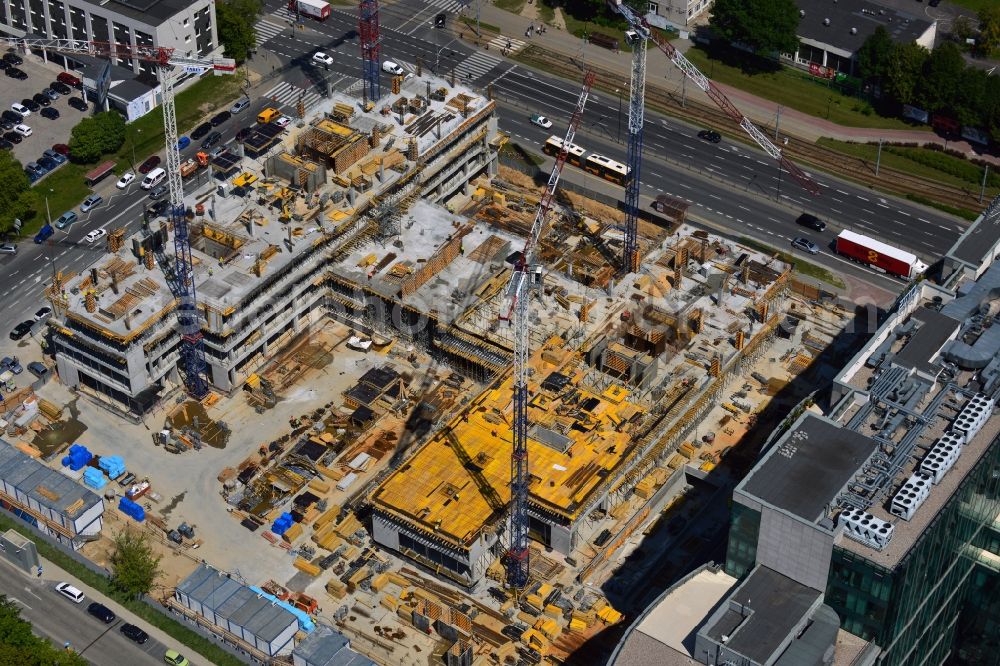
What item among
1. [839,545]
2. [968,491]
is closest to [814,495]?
[839,545]

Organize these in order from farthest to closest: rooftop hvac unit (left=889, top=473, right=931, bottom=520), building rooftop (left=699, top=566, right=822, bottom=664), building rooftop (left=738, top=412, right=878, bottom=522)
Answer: building rooftop (left=738, top=412, right=878, bottom=522)
rooftop hvac unit (left=889, top=473, right=931, bottom=520)
building rooftop (left=699, top=566, right=822, bottom=664)

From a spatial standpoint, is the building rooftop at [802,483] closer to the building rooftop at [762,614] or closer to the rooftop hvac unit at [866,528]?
the rooftop hvac unit at [866,528]

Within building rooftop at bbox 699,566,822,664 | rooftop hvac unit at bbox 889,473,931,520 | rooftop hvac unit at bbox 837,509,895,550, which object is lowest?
building rooftop at bbox 699,566,822,664

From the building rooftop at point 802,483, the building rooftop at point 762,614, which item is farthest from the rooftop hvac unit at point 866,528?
the building rooftop at point 762,614

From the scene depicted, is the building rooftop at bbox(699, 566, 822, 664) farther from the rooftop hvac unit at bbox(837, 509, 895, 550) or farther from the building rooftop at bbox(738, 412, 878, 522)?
the building rooftop at bbox(738, 412, 878, 522)

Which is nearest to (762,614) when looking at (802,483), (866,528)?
(866,528)

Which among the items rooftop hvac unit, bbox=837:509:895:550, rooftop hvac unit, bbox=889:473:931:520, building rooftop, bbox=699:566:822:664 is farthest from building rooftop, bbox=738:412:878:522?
building rooftop, bbox=699:566:822:664
